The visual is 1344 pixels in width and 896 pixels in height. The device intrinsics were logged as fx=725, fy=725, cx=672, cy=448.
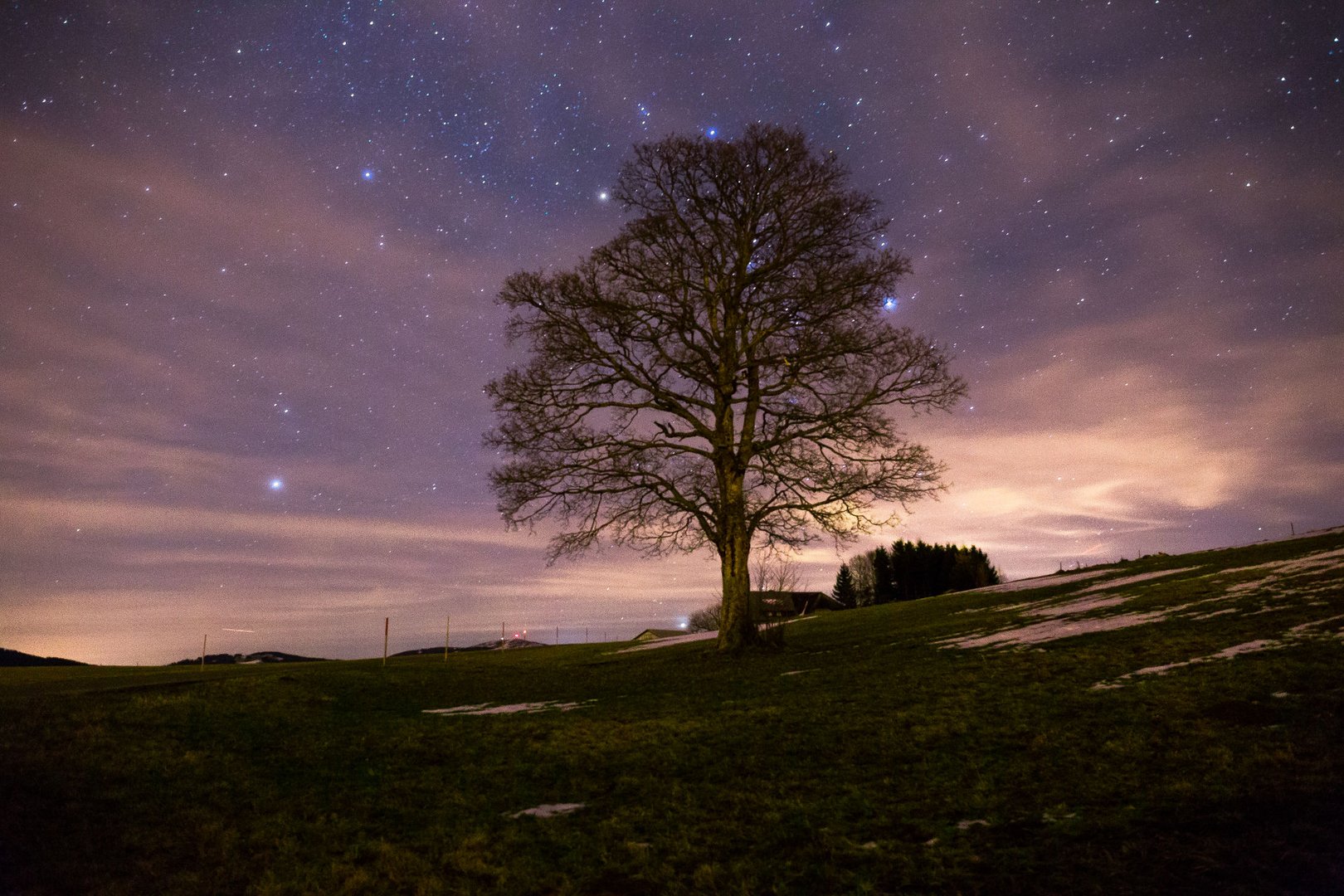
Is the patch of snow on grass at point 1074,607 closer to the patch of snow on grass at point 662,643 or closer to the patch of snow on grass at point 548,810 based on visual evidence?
the patch of snow on grass at point 548,810

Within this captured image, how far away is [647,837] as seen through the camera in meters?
6.06

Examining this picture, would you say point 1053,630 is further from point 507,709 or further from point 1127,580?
point 1127,580

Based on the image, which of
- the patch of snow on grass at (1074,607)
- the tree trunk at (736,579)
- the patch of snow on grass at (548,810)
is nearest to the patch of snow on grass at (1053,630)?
the patch of snow on grass at (1074,607)

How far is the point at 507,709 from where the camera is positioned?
13992 millimetres

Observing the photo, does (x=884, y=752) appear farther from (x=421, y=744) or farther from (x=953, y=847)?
(x=421, y=744)

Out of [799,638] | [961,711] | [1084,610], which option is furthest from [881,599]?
[961,711]

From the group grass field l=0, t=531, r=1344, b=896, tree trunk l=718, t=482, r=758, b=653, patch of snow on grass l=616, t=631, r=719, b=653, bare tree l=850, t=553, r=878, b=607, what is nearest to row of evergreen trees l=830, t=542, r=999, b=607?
bare tree l=850, t=553, r=878, b=607

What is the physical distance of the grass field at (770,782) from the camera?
16.2ft

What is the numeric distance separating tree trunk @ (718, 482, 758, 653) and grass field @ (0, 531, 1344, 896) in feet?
19.9

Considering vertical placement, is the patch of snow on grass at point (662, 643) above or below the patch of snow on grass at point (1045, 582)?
below

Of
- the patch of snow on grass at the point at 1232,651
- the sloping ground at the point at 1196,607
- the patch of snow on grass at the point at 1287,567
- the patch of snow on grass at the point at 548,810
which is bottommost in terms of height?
the patch of snow on grass at the point at 548,810

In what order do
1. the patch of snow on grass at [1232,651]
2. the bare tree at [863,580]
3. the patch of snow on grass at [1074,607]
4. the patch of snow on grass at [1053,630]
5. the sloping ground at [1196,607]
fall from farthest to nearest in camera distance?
the bare tree at [863,580] < the patch of snow on grass at [1074,607] < the patch of snow on grass at [1053,630] < the sloping ground at [1196,607] < the patch of snow on grass at [1232,651]

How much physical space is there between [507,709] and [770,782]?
807 cm

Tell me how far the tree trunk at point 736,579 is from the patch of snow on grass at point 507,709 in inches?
260
